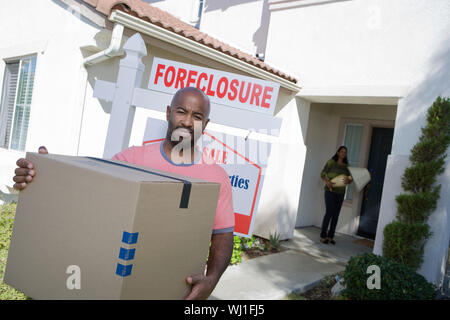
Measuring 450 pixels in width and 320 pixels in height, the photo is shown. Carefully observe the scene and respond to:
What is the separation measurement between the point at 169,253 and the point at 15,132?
16.4ft

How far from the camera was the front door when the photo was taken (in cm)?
687

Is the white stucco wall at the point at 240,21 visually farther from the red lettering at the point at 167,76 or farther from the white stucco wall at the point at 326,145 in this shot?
the red lettering at the point at 167,76

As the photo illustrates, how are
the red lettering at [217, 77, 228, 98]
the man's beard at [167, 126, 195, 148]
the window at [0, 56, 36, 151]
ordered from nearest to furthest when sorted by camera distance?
1. the man's beard at [167, 126, 195, 148]
2. the red lettering at [217, 77, 228, 98]
3. the window at [0, 56, 36, 151]

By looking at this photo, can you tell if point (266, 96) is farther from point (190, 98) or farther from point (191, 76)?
point (190, 98)

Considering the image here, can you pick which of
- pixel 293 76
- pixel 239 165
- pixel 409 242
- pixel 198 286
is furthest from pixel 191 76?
pixel 409 242

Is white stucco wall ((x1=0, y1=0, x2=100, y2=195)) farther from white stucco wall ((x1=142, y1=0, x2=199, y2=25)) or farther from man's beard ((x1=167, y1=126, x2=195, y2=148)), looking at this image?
white stucco wall ((x1=142, y1=0, x2=199, y2=25))

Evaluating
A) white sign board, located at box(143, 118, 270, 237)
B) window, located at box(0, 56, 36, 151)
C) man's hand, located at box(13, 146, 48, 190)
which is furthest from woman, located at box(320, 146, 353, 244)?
man's hand, located at box(13, 146, 48, 190)

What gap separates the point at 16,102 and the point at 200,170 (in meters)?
4.76

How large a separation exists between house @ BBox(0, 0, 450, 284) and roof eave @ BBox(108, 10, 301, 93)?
1 centimetres

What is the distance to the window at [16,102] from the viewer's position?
5.09 meters

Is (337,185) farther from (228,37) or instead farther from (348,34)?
(228,37)

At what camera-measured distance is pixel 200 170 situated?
5.61 ft
